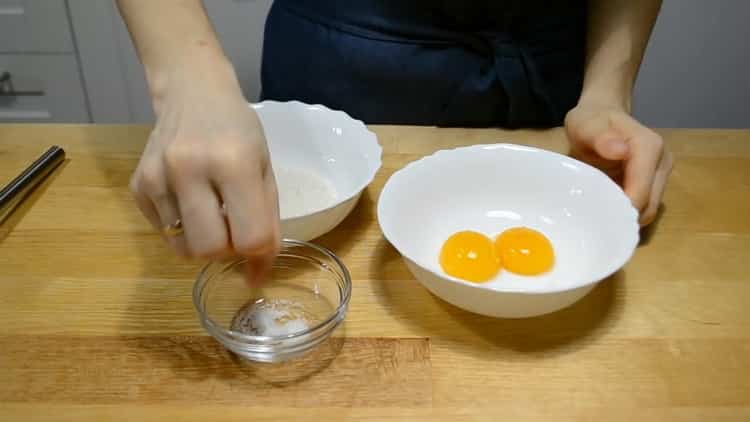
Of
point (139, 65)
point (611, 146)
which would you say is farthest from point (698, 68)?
point (139, 65)

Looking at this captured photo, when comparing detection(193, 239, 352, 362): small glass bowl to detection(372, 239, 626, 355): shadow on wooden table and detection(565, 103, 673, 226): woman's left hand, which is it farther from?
detection(565, 103, 673, 226): woman's left hand

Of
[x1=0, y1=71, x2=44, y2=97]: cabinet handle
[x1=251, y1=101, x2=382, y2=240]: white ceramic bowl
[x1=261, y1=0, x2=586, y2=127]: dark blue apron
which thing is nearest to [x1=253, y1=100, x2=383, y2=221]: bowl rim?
[x1=251, y1=101, x2=382, y2=240]: white ceramic bowl

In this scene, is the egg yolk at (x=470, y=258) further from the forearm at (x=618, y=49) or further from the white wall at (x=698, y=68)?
the white wall at (x=698, y=68)

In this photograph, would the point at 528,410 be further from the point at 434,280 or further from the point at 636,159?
the point at 636,159

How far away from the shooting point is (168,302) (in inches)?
28.6

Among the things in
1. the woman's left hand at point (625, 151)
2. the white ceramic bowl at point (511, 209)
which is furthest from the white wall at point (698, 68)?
the white ceramic bowl at point (511, 209)

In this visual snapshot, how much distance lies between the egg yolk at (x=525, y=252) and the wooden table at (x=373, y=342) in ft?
0.22

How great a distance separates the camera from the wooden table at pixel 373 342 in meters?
0.61

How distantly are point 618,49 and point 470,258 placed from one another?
50 cm

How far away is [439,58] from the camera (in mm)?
1107

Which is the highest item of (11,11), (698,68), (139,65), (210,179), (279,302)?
(210,179)

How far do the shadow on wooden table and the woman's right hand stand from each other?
7.2 inches

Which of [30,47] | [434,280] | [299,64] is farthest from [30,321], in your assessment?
[30,47]

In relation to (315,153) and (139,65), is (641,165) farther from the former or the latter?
(139,65)
